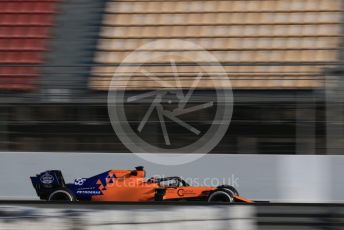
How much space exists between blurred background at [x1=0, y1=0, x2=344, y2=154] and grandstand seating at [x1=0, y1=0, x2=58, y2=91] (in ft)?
0.07

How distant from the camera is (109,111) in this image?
9.56 meters

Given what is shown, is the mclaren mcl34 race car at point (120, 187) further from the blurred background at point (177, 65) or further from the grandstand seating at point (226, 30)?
the grandstand seating at point (226, 30)

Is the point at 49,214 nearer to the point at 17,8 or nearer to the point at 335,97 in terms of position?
the point at 335,97

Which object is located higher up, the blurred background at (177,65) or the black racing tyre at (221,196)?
the blurred background at (177,65)

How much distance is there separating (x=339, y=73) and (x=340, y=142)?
103 centimetres

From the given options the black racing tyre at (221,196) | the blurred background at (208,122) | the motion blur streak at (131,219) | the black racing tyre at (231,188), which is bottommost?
the black racing tyre at (221,196)

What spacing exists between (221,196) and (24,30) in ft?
A: 19.3

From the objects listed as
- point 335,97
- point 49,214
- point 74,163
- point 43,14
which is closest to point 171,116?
point 74,163

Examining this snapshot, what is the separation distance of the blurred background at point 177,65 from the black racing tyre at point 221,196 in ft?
1.87

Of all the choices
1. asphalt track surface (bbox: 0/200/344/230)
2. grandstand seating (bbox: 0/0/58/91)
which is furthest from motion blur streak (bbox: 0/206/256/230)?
grandstand seating (bbox: 0/0/58/91)

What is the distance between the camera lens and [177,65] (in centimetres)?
1065

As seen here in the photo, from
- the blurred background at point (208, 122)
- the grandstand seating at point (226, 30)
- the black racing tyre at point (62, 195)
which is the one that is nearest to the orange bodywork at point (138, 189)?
the blurred background at point (208, 122)

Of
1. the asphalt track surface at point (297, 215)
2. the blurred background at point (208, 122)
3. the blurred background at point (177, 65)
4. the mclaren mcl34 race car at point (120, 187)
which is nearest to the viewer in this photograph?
the asphalt track surface at point (297, 215)

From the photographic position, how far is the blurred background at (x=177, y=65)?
30.2ft
